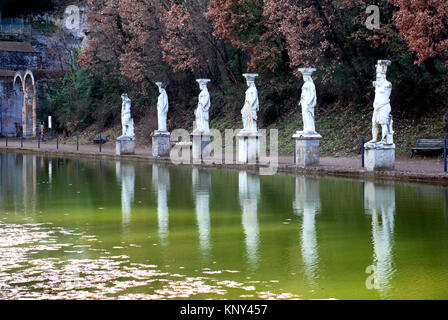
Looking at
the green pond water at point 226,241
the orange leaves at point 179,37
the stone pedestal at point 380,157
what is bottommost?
the green pond water at point 226,241

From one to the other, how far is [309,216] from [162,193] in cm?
546

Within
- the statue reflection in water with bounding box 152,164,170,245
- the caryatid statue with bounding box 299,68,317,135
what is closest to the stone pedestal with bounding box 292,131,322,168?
the caryatid statue with bounding box 299,68,317,135

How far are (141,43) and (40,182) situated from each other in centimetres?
2250

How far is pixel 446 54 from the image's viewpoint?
95.9ft

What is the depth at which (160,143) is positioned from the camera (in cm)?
3356

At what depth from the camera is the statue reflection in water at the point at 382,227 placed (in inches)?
360

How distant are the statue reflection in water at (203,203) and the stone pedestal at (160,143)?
6.59 m

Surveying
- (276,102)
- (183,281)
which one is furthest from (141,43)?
(183,281)

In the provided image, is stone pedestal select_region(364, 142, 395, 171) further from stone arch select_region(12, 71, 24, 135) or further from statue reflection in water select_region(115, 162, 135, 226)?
stone arch select_region(12, 71, 24, 135)

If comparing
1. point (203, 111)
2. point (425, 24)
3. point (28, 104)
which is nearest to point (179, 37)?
point (203, 111)

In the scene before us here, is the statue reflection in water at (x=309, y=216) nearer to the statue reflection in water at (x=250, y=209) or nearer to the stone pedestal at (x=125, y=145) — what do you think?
the statue reflection in water at (x=250, y=209)

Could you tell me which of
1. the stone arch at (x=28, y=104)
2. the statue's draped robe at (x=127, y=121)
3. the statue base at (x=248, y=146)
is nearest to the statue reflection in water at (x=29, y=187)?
the statue's draped robe at (x=127, y=121)

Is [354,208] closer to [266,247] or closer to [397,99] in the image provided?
[266,247]

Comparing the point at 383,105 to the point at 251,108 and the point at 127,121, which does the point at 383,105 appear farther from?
the point at 127,121
